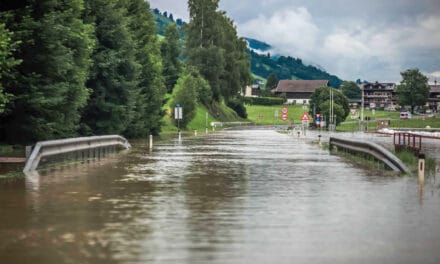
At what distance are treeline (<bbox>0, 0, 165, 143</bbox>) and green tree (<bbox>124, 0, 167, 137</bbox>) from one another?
8.08m

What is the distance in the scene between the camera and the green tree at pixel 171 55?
118 m

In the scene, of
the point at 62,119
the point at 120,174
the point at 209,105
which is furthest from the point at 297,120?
the point at 120,174

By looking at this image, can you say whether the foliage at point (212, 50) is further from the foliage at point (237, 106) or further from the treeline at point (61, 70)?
the treeline at point (61, 70)

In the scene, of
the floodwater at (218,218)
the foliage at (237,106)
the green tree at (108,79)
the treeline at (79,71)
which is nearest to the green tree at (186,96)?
the treeline at (79,71)

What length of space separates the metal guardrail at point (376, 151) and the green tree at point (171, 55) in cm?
8274

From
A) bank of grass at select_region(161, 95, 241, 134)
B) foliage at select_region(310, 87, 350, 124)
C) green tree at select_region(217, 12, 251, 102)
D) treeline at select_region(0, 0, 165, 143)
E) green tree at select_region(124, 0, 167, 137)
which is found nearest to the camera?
treeline at select_region(0, 0, 165, 143)

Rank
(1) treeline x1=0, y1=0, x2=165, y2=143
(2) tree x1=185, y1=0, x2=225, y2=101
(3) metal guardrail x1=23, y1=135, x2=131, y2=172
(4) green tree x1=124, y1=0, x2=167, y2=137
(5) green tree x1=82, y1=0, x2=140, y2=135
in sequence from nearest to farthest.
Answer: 1. (3) metal guardrail x1=23, y1=135, x2=131, y2=172
2. (1) treeline x1=0, y1=0, x2=165, y2=143
3. (5) green tree x1=82, y1=0, x2=140, y2=135
4. (4) green tree x1=124, y1=0, x2=167, y2=137
5. (2) tree x1=185, y1=0, x2=225, y2=101

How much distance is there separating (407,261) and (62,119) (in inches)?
1050

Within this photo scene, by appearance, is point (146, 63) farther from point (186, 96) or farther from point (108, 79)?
point (186, 96)

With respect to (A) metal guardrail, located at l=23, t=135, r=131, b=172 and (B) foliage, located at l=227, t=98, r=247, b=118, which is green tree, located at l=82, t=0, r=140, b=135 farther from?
(B) foliage, located at l=227, t=98, r=247, b=118

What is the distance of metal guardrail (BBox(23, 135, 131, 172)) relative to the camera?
849 inches

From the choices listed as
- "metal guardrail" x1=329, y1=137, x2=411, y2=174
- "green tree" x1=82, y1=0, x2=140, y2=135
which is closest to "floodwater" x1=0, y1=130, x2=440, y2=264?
"metal guardrail" x1=329, y1=137, x2=411, y2=174

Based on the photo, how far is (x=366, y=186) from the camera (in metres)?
17.2

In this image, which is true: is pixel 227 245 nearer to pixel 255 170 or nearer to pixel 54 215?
pixel 54 215
